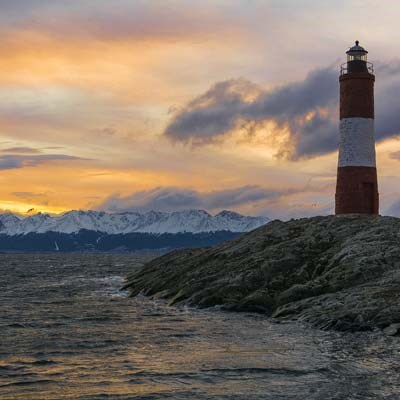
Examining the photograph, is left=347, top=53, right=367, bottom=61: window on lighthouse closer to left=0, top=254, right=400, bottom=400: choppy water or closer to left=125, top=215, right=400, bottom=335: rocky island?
left=125, top=215, right=400, bottom=335: rocky island

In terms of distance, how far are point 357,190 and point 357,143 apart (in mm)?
3955

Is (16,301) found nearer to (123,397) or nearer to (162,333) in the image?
(162,333)

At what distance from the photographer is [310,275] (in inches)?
1411

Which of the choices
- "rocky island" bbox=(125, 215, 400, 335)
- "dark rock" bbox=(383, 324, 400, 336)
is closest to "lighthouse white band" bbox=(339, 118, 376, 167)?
"rocky island" bbox=(125, 215, 400, 335)

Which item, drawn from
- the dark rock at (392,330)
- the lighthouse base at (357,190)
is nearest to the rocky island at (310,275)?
the dark rock at (392,330)

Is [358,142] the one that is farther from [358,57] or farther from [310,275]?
[310,275]

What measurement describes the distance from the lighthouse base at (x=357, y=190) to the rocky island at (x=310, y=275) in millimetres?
5335

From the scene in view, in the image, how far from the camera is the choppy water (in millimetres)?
16203

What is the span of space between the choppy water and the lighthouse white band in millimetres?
23343

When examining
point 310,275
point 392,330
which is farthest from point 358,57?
point 392,330

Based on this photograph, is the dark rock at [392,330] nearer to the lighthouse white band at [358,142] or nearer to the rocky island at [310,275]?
the rocky island at [310,275]

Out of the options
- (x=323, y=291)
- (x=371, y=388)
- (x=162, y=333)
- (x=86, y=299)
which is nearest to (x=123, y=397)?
(x=371, y=388)

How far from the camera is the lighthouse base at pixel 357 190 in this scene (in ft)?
166

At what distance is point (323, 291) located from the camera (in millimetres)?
32406
